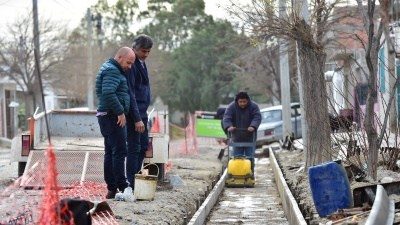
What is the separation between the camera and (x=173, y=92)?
212ft

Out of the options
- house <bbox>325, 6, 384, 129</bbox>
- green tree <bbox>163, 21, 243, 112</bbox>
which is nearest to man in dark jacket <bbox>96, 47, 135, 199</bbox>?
house <bbox>325, 6, 384, 129</bbox>

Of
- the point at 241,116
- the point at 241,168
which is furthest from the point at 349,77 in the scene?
the point at 241,168

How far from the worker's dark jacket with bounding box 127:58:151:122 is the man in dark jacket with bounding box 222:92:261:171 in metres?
6.25

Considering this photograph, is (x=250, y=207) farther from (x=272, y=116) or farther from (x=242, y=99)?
(x=272, y=116)

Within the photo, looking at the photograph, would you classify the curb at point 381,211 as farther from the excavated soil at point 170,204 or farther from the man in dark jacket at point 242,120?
the man in dark jacket at point 242,120

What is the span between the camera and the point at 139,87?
36.0ft

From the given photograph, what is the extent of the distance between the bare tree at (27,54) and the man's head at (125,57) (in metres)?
32.0

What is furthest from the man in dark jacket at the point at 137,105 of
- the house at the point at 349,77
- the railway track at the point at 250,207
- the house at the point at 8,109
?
the house at the point at 8,109

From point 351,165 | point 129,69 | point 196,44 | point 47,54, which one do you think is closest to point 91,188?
point 129,69

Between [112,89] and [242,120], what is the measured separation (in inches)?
312

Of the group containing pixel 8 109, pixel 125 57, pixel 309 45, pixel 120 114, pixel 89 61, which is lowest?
pixel 120 114

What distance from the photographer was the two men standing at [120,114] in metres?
9.93

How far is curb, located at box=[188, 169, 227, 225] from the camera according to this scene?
10215 millimetres

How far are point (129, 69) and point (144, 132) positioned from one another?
1.16 metres
